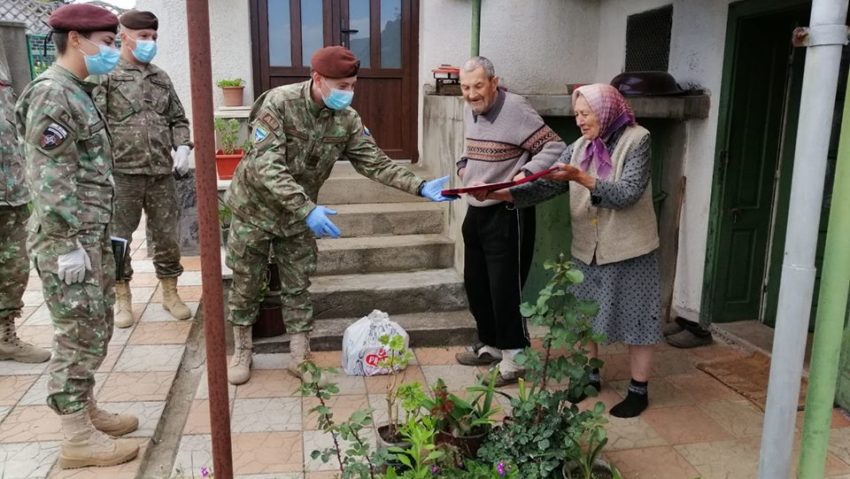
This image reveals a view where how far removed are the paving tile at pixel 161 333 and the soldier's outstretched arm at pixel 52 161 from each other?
1787 mm

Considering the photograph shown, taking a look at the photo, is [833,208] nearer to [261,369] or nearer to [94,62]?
[94,62]

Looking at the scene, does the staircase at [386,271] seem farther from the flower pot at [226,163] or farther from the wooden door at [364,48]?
the wooden door at [364,48]

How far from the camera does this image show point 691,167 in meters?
4.81

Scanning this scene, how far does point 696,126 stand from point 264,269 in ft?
10.3

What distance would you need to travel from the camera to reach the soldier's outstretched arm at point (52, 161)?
2.71m

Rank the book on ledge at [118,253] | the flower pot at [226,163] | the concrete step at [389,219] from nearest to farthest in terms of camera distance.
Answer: the book on ledge at [118,253] → the concrete step at [389,219] → the flower pot at [226,163]

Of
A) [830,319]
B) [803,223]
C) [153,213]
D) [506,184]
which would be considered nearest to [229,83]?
[153,213]

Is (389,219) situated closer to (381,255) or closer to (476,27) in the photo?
(381,255)

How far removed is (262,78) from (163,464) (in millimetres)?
3910

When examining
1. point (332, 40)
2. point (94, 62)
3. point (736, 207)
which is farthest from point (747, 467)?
point (332, 40)

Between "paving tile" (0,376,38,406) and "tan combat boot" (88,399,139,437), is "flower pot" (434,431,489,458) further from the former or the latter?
"paving tile" (0,376,38,406)

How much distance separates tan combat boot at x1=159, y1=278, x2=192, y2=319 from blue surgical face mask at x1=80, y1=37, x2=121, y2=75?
7.06ft

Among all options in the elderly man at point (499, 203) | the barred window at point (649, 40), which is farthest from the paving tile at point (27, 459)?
the barred window at point (649, 40)

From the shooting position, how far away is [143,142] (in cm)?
434
